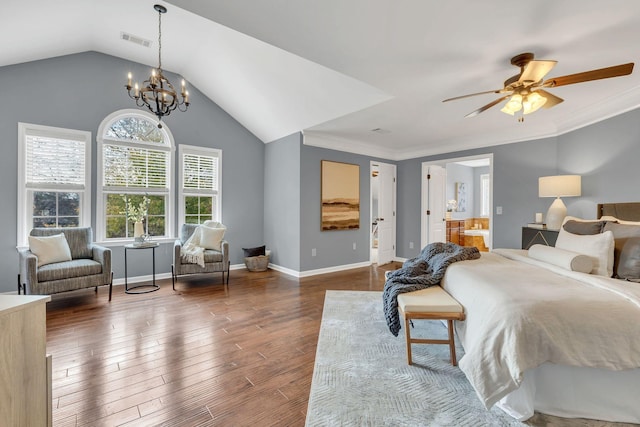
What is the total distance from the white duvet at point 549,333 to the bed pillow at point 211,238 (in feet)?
12.5

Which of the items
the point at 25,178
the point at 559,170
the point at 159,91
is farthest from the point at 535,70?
the point at 25,178

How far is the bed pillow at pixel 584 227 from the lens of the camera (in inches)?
104

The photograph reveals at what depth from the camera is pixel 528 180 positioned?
4598mm

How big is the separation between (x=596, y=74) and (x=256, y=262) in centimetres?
487

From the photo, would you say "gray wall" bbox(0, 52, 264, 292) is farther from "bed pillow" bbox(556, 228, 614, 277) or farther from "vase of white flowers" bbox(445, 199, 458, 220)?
"vase of white flowers" bbox(445, 199, 458, 220)

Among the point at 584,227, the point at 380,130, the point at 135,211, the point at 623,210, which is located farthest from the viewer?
the point at 380,130

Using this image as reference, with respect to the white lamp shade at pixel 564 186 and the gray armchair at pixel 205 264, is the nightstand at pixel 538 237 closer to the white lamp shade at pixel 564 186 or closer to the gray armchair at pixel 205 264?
the white lamp shade at pixel 564 186

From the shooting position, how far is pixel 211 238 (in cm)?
456

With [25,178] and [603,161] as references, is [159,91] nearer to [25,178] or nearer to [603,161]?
[25,178]

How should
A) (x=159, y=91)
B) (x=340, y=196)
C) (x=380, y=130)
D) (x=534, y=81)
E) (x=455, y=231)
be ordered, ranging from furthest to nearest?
1. (x=455, y=231)
2. (x=340, y=196)
3. (x=380, y=130)
4. (x=159, y=91)
5. (x=534, y=81)

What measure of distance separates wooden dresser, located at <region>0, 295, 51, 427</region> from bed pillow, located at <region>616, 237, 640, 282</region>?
3.56m

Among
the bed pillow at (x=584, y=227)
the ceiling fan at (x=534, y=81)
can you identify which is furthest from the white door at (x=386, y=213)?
the ceiling fan at (x=534, y=81)

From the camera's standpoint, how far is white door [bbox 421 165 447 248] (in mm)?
5859

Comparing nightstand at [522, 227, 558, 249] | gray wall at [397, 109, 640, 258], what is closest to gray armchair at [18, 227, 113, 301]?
gray wall at [397, 109, 640, 258]
